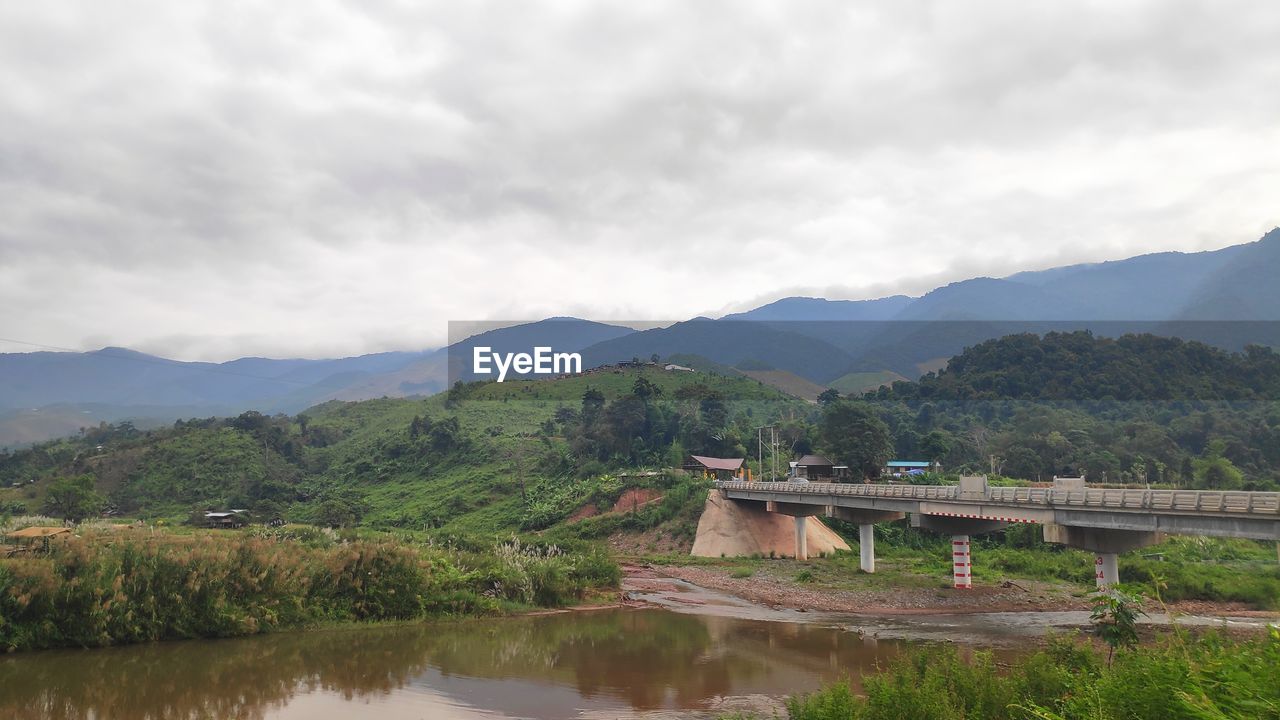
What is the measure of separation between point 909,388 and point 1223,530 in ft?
335

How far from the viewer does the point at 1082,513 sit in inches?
1336

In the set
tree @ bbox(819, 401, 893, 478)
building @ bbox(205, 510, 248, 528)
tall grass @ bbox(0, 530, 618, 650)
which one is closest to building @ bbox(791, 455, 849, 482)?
tree @ bbox(819, 401, 893, 478)

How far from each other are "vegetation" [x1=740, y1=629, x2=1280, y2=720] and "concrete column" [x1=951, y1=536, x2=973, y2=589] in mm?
26822

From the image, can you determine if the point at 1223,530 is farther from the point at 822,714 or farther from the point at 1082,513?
the point at 822,714

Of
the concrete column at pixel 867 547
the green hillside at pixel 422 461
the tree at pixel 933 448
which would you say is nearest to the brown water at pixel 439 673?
the concrete column at pixel 867 547

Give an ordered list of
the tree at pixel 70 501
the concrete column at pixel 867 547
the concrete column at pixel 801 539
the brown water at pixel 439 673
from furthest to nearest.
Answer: the tree at pixel 70 501, the concrete column at pixel 801 539, the concrete column at pixel 867 547, the brown water at pixel 439 673

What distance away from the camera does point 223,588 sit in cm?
2645

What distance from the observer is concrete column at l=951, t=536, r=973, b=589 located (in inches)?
1742

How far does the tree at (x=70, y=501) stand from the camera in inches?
2916

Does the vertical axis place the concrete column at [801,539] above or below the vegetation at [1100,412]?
below

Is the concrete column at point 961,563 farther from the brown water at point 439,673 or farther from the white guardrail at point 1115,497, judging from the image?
the brown water at point 439,673

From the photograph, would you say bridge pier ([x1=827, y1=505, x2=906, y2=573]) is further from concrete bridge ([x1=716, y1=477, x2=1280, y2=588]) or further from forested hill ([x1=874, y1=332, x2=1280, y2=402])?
forested hill ([x1=874, y1=332, x2=1280, y2=402])

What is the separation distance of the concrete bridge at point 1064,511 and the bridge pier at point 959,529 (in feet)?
0.18

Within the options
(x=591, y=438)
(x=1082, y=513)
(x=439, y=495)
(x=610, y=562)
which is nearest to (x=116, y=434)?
(x=439, y=495)
